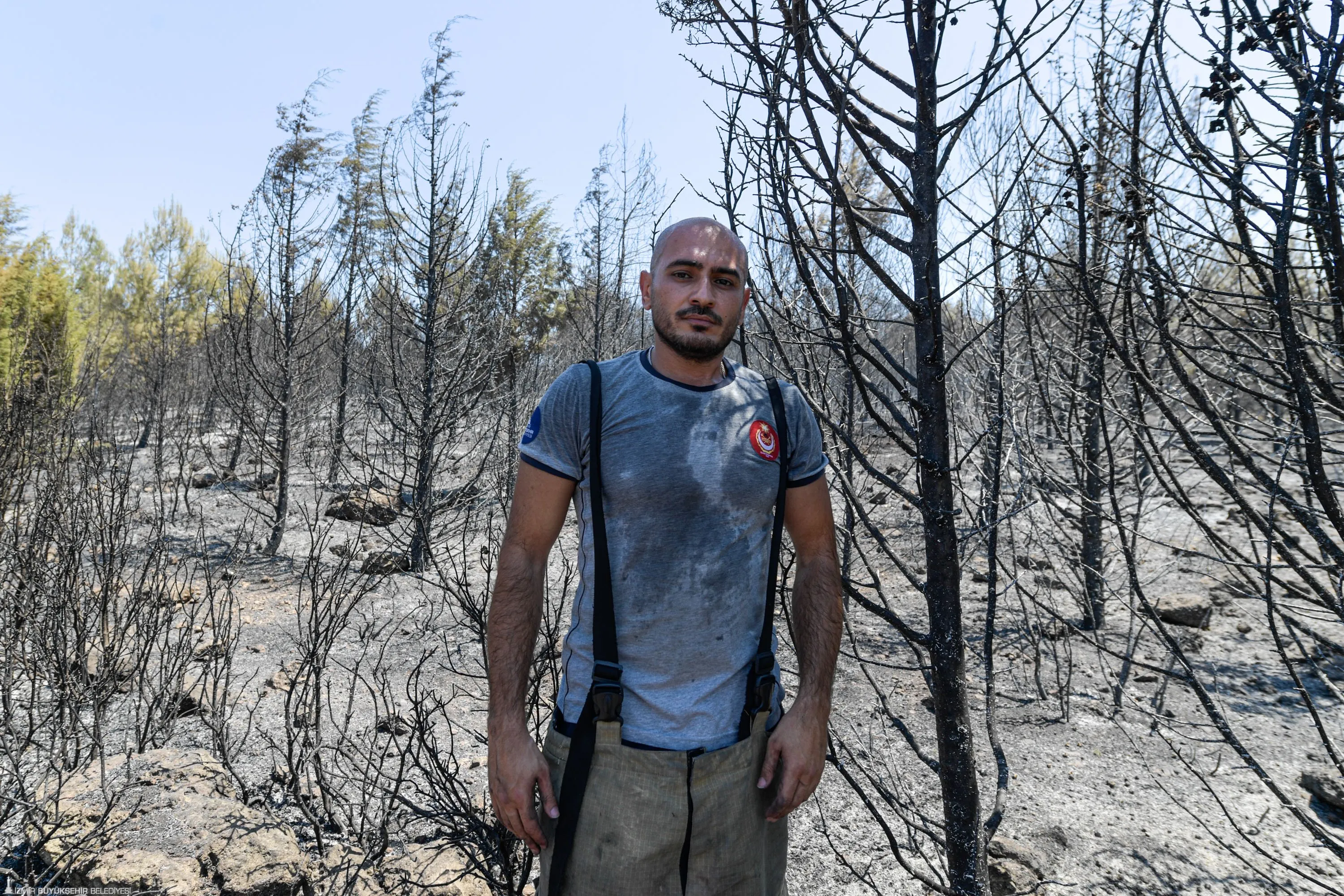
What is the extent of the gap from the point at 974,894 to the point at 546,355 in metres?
17.5

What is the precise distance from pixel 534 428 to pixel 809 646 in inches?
30.8

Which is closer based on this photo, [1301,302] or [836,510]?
[1301,302]

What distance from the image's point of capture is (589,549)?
1604mm

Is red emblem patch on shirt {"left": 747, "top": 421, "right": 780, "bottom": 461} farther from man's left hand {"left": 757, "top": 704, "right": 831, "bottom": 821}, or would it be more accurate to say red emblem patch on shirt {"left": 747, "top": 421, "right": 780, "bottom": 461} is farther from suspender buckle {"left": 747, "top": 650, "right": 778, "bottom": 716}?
man's left hand {"left": 757, "top": 704, "right": 831, "bottom": 821}

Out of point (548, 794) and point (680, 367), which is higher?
point (680, 367)

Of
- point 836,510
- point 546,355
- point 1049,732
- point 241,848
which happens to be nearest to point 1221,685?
point 1049,732

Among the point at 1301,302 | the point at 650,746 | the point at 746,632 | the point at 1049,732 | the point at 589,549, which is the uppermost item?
the point at 1301,302

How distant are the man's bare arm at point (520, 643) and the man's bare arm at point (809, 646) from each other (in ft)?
1.57

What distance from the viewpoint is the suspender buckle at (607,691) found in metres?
1.50

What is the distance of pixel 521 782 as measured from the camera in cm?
150

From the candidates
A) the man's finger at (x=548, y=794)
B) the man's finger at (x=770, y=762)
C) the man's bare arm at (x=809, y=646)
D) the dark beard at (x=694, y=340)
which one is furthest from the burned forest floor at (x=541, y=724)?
the dark beard at (x=694, y=340)

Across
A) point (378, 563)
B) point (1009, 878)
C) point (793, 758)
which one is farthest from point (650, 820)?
point (378, 563)

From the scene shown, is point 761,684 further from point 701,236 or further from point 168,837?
point 168,837

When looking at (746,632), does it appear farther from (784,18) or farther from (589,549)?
(784,18)
